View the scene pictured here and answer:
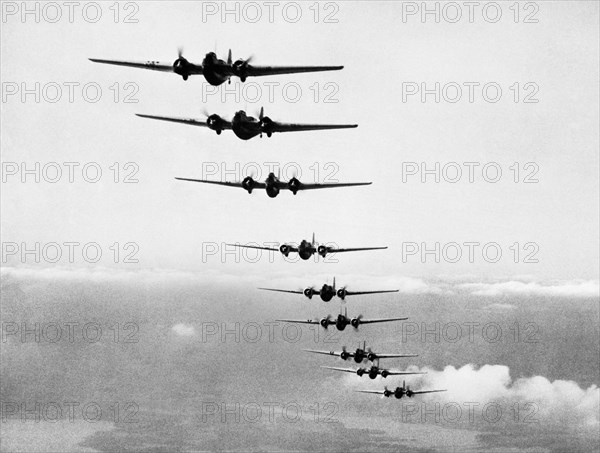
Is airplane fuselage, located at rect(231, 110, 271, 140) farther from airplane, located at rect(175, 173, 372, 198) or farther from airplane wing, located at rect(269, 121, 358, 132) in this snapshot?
airplane, located at rect(175, 173, 372, 198)

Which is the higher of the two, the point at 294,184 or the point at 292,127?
the point at 292,127

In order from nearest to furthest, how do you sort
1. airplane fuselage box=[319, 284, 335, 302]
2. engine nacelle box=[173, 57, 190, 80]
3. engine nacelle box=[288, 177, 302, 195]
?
engine nacelle box=[173, 57, 190, 80] → engine nacelle box=[288, 177, 302, 195] → airplane fuselage box=[319, 284, 335, 302]

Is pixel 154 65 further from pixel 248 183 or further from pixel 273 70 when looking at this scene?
pixel 248 183

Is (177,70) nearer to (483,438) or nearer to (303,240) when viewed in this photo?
(303,240)

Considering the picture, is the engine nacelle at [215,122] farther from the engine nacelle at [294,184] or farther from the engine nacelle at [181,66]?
the engine nacelle at [294,184]

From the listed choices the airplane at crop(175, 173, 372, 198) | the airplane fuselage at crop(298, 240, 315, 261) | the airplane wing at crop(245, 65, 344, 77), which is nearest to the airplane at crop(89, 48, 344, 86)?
the airplane wing at crop(245, 65, 344, 77)

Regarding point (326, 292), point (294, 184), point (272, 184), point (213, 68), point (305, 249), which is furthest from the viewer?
point (326, 292)

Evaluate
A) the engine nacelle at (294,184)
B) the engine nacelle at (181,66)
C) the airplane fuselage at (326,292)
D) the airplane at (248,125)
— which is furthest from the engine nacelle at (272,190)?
the airplane fuselage at (326,292)

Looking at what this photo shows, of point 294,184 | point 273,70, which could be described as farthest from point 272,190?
point 273,70

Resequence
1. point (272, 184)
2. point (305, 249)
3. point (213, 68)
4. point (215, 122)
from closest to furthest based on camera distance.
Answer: point (213, 68) < point (215, 122) < point (272, 184) < point (305, 249)

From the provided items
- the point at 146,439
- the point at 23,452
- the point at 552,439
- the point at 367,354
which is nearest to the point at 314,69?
the point at 367,354

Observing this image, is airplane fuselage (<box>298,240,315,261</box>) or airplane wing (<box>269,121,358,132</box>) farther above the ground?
airplane wing (<box>269,121,358,132</box>)

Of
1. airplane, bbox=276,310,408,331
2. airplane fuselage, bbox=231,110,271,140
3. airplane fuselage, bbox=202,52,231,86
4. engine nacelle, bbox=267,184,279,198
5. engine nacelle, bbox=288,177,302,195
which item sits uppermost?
airplane fuselage, bbox=202,52,231,86

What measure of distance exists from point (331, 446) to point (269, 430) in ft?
84.3
